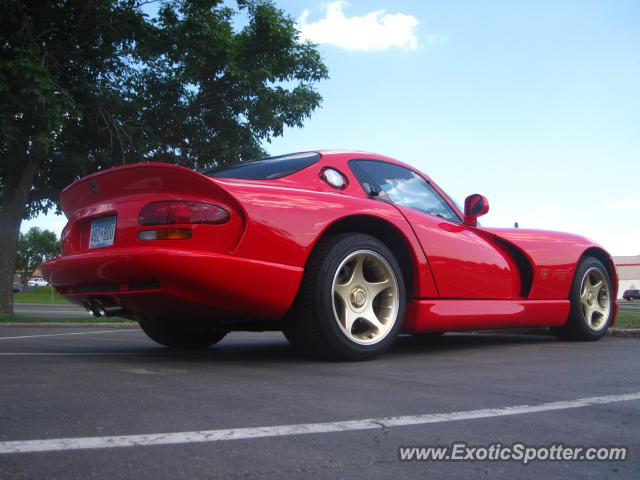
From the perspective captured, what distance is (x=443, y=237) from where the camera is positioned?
4516 mm

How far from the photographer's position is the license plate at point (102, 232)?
3.61 meters

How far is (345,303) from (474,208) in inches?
69.6

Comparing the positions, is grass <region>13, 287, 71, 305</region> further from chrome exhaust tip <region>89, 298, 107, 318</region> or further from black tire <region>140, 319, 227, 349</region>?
chrome exhaust tip <region>89, 298, 107, 318</region>

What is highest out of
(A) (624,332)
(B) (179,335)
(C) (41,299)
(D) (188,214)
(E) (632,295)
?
(D) (188,214)

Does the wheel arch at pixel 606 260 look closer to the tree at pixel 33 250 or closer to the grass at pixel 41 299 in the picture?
the grass at pixel 41 299

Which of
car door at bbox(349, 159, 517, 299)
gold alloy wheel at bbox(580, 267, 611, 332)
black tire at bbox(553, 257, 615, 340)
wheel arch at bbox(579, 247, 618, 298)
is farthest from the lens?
wheel arch at bbox(579, 247, 618, 298)

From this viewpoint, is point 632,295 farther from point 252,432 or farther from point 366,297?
point 252,432

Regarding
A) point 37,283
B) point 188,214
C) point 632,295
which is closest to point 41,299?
point 188,214

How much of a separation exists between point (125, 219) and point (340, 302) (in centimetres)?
136

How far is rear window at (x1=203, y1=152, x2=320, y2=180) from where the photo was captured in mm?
4046

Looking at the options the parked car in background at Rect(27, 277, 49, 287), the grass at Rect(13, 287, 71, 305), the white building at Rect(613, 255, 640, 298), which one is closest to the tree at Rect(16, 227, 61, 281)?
the parked car in background at Rect(27, 277, 49, 287)

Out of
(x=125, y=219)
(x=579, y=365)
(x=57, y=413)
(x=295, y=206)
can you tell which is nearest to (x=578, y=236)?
(x=579, y=365)

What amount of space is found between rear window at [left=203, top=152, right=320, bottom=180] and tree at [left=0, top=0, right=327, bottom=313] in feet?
25.0

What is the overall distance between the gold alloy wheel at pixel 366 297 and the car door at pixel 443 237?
1.42ft
